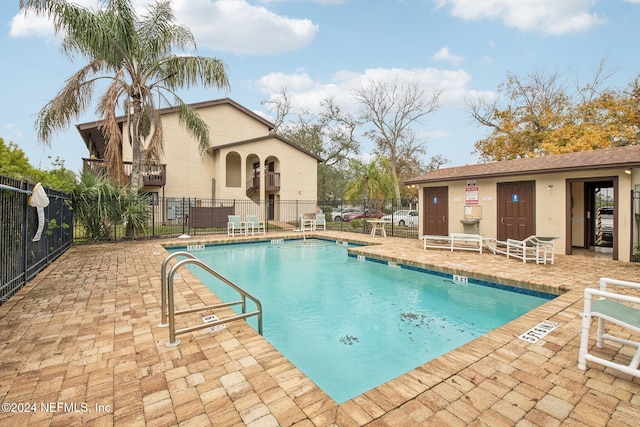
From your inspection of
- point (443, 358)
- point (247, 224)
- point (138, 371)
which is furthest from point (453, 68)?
point (138, 371)

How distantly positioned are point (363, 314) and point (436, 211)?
7.53 m

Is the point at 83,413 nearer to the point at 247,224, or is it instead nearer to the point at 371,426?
the point at 371,426

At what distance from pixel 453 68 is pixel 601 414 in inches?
859

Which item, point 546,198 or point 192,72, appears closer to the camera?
point 546,198

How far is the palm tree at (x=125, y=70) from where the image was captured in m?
9.18

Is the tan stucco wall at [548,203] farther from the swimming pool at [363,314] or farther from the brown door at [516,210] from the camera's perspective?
the swimming pool at [363,314]

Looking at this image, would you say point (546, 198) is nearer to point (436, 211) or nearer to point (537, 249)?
point (537, 249)

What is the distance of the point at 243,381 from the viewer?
92.6 inches

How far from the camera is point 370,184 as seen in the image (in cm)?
2066

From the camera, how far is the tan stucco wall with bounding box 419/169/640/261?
23.9 ft

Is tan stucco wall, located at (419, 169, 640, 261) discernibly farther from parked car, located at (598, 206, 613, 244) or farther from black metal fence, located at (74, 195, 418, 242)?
black metal fence, located at (74, 195, 418, 242)

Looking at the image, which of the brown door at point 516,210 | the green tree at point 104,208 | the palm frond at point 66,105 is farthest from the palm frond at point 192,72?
the brown door at point 516,210

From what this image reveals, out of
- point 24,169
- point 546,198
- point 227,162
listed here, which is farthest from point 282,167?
point 546,198

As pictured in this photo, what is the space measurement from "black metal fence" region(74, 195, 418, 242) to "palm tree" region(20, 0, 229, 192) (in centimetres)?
149
